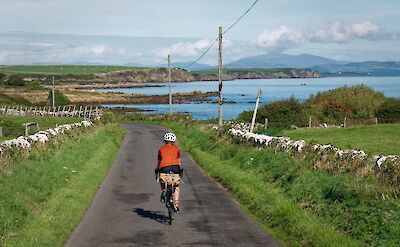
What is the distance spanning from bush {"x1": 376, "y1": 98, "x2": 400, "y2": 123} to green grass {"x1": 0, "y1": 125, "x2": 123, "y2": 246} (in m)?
47.9

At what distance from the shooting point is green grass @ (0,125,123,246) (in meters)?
11.8

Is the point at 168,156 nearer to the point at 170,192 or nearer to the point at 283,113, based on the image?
the point at 170,192

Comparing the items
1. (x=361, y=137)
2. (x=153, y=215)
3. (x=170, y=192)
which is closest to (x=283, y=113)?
(x=361, y=137)

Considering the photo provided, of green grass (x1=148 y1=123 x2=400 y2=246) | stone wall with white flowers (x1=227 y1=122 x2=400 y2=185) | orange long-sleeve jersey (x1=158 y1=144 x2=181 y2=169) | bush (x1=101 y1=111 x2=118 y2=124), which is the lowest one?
bush (x1=101 y1=111 x2=118 y2=124)

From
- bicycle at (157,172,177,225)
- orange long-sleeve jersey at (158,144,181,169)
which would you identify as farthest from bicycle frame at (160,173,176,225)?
orange long-sleeve jersey at (158,144,181,169)

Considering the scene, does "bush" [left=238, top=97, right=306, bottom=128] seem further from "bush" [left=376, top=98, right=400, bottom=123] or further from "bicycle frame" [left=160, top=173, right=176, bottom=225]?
"bicycle frame" [left=160, top=173, right=176, bottom=225]

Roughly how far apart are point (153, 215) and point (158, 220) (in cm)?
71

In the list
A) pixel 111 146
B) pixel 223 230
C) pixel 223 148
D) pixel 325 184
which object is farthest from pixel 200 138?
pixel 223 230

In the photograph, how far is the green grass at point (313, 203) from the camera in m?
11.2

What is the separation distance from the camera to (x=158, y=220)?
1420 centimetres

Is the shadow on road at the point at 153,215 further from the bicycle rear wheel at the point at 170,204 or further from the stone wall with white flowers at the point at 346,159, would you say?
the stone wall with white flowers at the point at 346,159

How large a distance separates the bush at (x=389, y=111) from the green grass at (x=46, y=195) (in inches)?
1885

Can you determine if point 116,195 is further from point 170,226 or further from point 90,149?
point 90,149

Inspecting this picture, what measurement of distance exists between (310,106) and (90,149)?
143 ft
